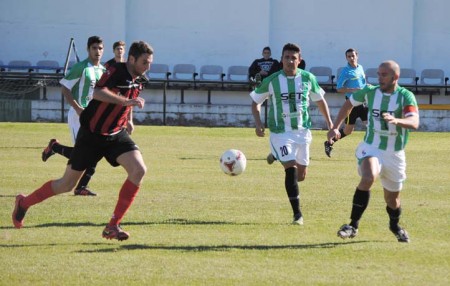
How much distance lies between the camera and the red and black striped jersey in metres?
9.06

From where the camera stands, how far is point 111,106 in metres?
9.16

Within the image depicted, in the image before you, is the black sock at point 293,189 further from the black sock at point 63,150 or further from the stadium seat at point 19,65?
the stadium seat at point 19,65

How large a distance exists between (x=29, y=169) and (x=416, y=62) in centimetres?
2358

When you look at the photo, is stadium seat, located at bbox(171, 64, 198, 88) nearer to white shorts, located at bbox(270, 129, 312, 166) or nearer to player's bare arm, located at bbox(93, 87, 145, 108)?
white shorts, located at bbox(270, 129, 312, 166)

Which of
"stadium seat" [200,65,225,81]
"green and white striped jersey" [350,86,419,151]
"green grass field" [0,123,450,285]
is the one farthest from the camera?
"stadium seat" [200,65,225,81]

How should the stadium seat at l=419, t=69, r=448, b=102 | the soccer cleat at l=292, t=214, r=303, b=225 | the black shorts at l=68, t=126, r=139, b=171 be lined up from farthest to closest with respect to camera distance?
the stadium seat at l=419, t=69, r=448, b=102 < the soccer cleat at l=292, t=214, r=303, b=225 < the black shorts at l=68, t=126, r=139, b=171

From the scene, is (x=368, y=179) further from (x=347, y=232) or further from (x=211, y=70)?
(x=211, y=70)

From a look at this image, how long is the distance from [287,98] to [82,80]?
3.17 metres

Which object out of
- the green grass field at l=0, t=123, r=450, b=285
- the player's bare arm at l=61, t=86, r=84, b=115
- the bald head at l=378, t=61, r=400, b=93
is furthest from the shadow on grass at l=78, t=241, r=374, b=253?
the player's bare arm at l=61, t=86, r=84, b=115

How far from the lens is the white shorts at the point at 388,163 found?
929 centimetres

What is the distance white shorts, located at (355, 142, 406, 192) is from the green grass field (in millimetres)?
599

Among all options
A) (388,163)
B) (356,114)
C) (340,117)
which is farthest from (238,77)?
(388,163)

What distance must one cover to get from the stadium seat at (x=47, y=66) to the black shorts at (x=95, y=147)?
25.5m

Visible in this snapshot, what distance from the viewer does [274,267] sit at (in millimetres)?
8133
